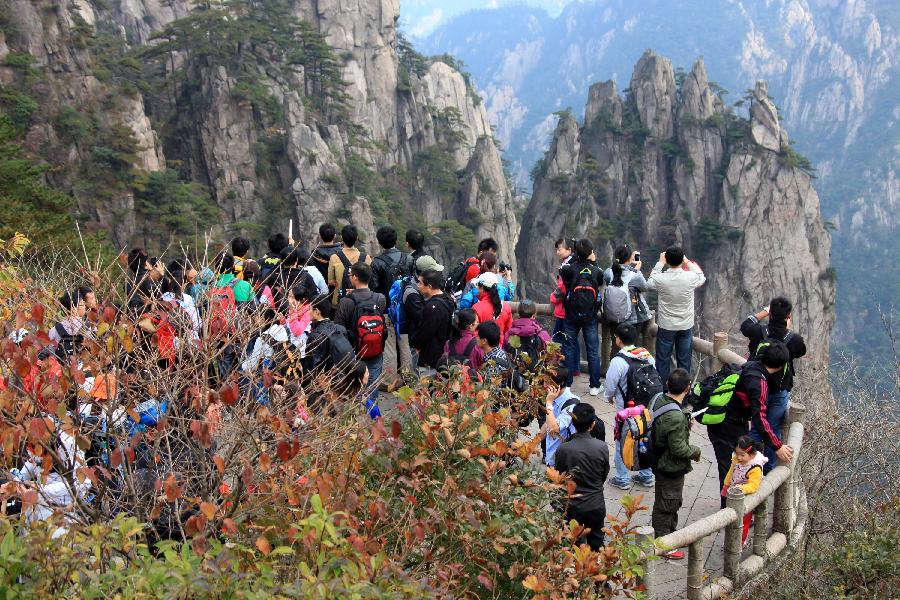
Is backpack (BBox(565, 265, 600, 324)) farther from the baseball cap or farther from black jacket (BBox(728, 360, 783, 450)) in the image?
black jacket (BBox(728, 360, 783, 450))

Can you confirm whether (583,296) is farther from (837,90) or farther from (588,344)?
(837,90)

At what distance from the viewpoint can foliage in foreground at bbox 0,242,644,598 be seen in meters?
2.85

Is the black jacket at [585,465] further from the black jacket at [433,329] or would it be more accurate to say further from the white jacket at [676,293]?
the white jacket at [676,293]

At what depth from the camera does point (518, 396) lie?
541 centimetres

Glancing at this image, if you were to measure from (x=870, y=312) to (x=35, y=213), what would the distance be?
82.0 m

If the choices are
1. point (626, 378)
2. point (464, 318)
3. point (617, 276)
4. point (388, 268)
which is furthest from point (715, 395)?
point (388, 268)

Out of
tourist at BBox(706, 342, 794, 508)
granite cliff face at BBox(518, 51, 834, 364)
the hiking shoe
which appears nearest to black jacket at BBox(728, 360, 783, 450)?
tourist at BBox(706, 342, 794, 508)

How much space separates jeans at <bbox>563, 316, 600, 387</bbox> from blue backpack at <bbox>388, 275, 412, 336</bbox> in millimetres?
1893

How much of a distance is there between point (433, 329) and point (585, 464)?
7.99 feet

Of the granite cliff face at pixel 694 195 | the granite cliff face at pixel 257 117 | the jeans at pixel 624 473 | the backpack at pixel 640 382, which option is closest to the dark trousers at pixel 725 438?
the backpack at pixel 640 382

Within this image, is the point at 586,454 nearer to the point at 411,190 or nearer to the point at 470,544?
the point at 470,544

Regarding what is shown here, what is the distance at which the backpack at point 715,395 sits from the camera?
20.2 ft

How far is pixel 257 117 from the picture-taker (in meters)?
45.8

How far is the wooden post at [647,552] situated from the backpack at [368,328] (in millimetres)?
3029
